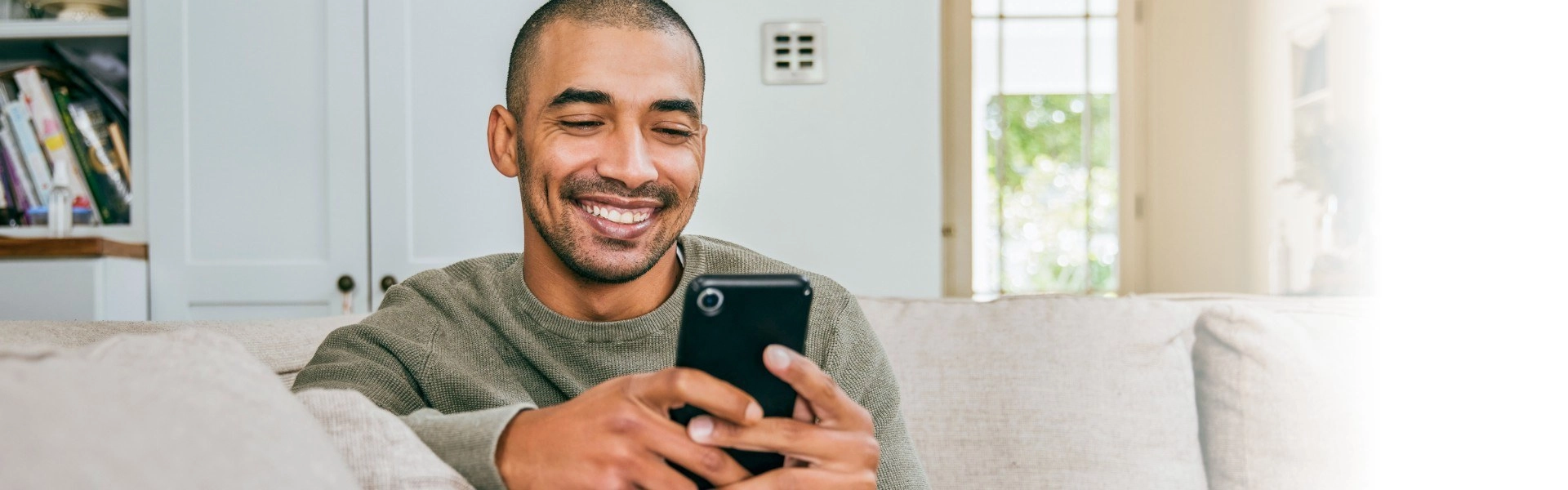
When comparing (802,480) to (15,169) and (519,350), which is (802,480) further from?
(15,169)

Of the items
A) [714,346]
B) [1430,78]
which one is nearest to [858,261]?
[714,346]

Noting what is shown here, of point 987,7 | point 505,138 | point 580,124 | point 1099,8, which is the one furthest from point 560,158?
point 1099,8

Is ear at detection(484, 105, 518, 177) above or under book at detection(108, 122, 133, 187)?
under

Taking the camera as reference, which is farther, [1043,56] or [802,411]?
[1043,56]

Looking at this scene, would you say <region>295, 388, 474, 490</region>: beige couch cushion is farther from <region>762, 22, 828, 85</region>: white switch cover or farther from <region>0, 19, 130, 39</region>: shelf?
<region>0, 19, 130, 39</region>: shelf

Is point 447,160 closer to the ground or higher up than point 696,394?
higher up

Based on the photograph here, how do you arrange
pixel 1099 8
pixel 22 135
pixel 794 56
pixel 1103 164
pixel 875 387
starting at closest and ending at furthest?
pixel 875 387 → pixel 22 135 → pixel 794 56 → pixel 1099 8 → pixel 1103 164

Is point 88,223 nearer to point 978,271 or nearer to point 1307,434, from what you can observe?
point 1307,434

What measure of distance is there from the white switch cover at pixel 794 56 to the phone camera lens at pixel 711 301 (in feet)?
6.41

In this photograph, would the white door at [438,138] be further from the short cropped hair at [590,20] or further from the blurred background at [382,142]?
the short cropped hair at [590,20]

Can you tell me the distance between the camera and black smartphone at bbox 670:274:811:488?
61 cm

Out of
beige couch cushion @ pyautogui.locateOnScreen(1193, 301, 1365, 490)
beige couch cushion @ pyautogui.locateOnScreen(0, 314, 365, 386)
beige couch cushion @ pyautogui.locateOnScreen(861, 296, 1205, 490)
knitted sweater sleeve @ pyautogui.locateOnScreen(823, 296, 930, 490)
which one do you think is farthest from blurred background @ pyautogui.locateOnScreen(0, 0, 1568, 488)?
beige couch cushion @ pyautogui.locateOnScreen(0, 314, 365, 386)

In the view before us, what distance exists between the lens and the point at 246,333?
1104mm

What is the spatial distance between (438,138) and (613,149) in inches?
65.1
